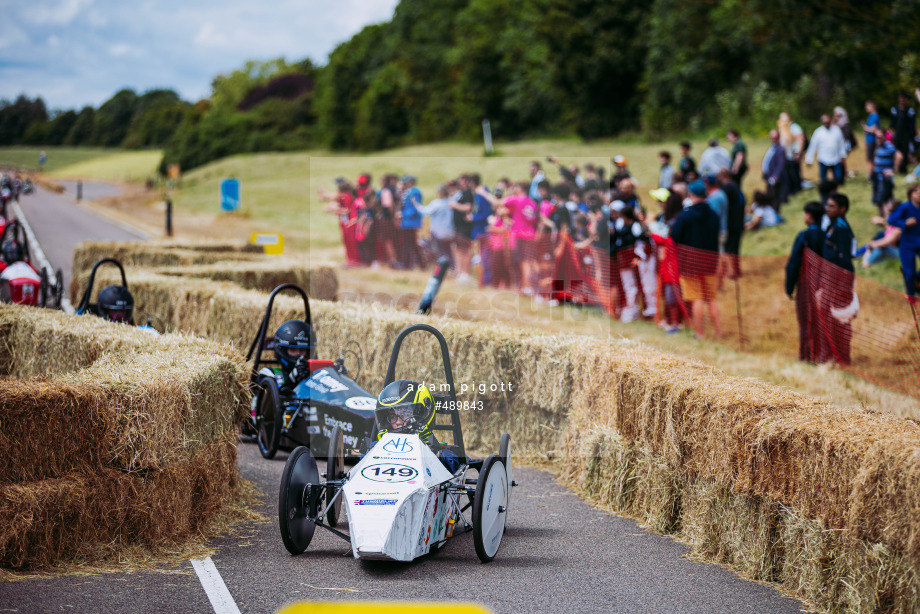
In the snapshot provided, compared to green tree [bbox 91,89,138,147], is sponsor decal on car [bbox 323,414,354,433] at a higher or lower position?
lower

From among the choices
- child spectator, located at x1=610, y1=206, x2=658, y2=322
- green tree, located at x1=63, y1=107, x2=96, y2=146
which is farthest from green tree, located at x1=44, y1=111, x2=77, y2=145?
child spectator, located at x1=610, y1=206, x2=658, y2=322

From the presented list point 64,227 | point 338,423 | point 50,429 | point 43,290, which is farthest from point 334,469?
point 64,227

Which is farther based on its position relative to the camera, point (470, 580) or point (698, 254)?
point (698, 254)

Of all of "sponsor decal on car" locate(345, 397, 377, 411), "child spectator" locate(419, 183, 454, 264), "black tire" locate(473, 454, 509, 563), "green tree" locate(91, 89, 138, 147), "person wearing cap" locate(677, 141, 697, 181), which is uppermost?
"green tree" locate(91, 89, 138, 147)

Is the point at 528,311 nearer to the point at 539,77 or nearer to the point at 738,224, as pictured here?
the point at 738,224

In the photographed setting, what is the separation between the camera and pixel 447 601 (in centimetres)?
560

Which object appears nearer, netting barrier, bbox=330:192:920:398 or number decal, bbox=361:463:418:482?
number decal, bbox=361:463:418:482

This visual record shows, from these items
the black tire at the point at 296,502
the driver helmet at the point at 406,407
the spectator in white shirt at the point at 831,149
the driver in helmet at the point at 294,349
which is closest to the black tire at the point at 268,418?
the driver in helmet at the point at 294,349

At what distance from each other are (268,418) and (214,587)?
3.86m

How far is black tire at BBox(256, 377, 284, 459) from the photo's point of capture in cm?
915

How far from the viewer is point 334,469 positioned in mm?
6852

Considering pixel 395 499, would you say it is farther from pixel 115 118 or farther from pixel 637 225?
pixel 115 118

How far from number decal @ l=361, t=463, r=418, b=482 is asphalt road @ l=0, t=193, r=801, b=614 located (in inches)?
24.8

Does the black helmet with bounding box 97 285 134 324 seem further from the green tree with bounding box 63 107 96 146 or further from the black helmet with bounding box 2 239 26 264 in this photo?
the green tree with bounding box 63 107 96 146
